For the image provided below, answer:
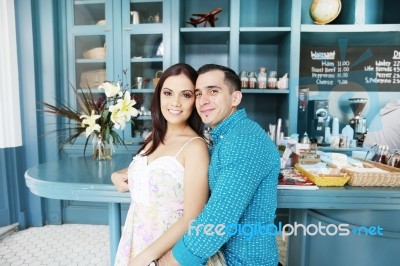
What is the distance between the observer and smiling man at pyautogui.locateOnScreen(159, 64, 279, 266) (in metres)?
0.73

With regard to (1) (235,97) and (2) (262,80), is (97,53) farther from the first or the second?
(1) (235,97)

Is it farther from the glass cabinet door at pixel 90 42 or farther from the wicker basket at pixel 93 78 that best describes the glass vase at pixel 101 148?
the wicker basket at pixel 93 78

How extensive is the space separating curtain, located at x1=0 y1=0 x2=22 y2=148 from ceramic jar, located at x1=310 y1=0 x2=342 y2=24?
9.13ft

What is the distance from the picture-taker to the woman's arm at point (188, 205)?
2.82 ft

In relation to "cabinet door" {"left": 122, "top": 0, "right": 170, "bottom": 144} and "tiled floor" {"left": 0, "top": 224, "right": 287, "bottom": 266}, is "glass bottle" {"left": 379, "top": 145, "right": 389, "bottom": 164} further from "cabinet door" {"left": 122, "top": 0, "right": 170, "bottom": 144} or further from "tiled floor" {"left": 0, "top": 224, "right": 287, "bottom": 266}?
"cabinet door" {"left": 122, "top": 0, "right": 170, "bottom": 144}

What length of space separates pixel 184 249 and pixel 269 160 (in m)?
A: 0.37

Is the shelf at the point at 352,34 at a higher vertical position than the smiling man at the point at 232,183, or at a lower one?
higher

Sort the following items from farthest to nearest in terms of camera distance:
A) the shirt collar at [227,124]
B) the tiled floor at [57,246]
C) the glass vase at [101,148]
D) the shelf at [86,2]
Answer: the shelf at [86,2] → the tiled floor at [57,246] → the glass vase at [101,148] → the shirt collar at [227,124]

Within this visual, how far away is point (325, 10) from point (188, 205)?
2.17m

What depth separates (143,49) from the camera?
2.50 m

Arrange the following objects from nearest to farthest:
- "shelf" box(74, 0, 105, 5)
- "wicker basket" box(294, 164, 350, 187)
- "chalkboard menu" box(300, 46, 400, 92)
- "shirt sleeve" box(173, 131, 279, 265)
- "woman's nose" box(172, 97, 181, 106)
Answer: "shirt sleeve" box(173, 131, 279, 265) < "woman's nose" box(172, 97, 181, 106) < "wicker basket" box(294, 164, 350, 187) < "shelf" box(74, 0, 105, 5) < "chalkboard menu" box(300, 46, 400, 92)

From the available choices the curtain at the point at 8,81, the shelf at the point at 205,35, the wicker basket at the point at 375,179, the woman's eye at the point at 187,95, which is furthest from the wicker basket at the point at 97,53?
the wicker basket at the point at 375,179

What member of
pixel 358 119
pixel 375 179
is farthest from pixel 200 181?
pixel 358 119

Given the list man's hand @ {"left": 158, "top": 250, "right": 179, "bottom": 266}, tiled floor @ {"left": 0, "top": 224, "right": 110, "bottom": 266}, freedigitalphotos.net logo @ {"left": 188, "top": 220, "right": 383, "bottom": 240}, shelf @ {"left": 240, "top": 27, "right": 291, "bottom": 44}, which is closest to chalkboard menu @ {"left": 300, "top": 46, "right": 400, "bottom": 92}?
shelf @ {"left": 240, "top": 27, "right": 291, "bottom": 44}
